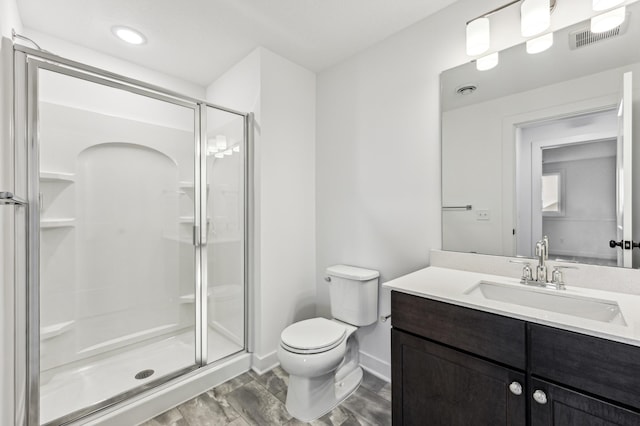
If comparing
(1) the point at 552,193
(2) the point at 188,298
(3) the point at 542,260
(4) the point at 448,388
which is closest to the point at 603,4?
(1) the point at 552,193

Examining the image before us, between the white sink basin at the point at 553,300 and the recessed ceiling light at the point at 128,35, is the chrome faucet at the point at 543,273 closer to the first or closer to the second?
the white sink basin at the point at 553,300

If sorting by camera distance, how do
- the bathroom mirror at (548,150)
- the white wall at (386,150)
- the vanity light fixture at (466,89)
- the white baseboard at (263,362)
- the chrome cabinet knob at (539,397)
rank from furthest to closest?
the white baseboard at (263,362) → the white wall at (386,150) → the vanity light fixture at (466,89) → the bathroom mirror at (548,150) → the chrome cabinet knob at (539,397)

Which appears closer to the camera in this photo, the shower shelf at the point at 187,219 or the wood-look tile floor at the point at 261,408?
the wood-look tile floor at the point at 261,408

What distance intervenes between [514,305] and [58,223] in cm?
259

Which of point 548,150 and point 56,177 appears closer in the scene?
point 548,150

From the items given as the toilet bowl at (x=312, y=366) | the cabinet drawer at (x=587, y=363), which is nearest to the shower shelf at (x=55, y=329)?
the toilet bowl at (x=312, y=366)

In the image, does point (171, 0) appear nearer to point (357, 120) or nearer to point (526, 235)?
point (357, 120)

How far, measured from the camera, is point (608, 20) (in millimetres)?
1242

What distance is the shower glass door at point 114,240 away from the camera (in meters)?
1.77

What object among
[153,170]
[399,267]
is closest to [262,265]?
[399,267]

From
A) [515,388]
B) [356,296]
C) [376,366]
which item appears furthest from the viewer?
[376,366]

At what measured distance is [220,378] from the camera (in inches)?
76.0

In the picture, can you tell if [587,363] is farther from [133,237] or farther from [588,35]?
[133,237]

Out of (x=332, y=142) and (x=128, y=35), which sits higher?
(x=128, y=35)
